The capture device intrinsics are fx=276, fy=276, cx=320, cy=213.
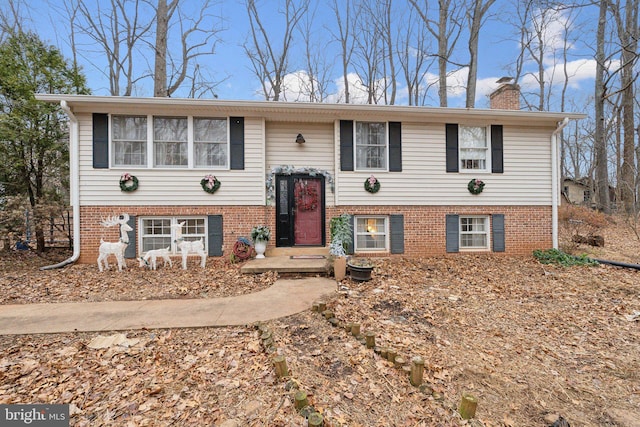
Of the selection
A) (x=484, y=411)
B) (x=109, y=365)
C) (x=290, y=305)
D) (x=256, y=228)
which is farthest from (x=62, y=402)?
(x=256, y=228)

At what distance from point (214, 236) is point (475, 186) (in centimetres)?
705

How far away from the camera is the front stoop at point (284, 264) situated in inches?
224

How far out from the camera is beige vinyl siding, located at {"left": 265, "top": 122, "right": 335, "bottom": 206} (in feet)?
24.2

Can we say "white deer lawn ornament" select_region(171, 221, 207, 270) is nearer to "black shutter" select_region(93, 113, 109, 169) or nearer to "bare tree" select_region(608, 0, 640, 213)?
"black shutter" select_region(93, 113, 109, 169)

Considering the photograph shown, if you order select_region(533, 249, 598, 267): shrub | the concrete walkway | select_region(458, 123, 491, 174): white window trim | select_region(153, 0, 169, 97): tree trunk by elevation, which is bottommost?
the concrete walkway

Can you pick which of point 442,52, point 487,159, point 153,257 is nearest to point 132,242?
point 153,257

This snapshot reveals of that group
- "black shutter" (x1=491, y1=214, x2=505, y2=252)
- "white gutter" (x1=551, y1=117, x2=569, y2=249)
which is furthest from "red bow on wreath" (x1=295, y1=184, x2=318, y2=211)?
"white gutter" (x1=551, y1=117, x2=569, y2=249)

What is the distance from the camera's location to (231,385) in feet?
7.47

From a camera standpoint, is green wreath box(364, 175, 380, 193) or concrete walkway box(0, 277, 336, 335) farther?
green wreath box(364, 175, 380, 193)

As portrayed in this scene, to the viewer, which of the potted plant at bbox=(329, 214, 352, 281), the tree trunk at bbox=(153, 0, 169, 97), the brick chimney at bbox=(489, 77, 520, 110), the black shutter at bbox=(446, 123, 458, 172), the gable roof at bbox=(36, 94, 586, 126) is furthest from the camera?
the tree trunk at bbox=(153, 0, 169, 97)

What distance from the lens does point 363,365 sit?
103 inches

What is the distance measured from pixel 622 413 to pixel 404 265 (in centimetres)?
446

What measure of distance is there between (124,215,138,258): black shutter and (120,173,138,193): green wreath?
2.22ft

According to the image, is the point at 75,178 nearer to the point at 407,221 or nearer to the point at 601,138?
the point at 407,221
